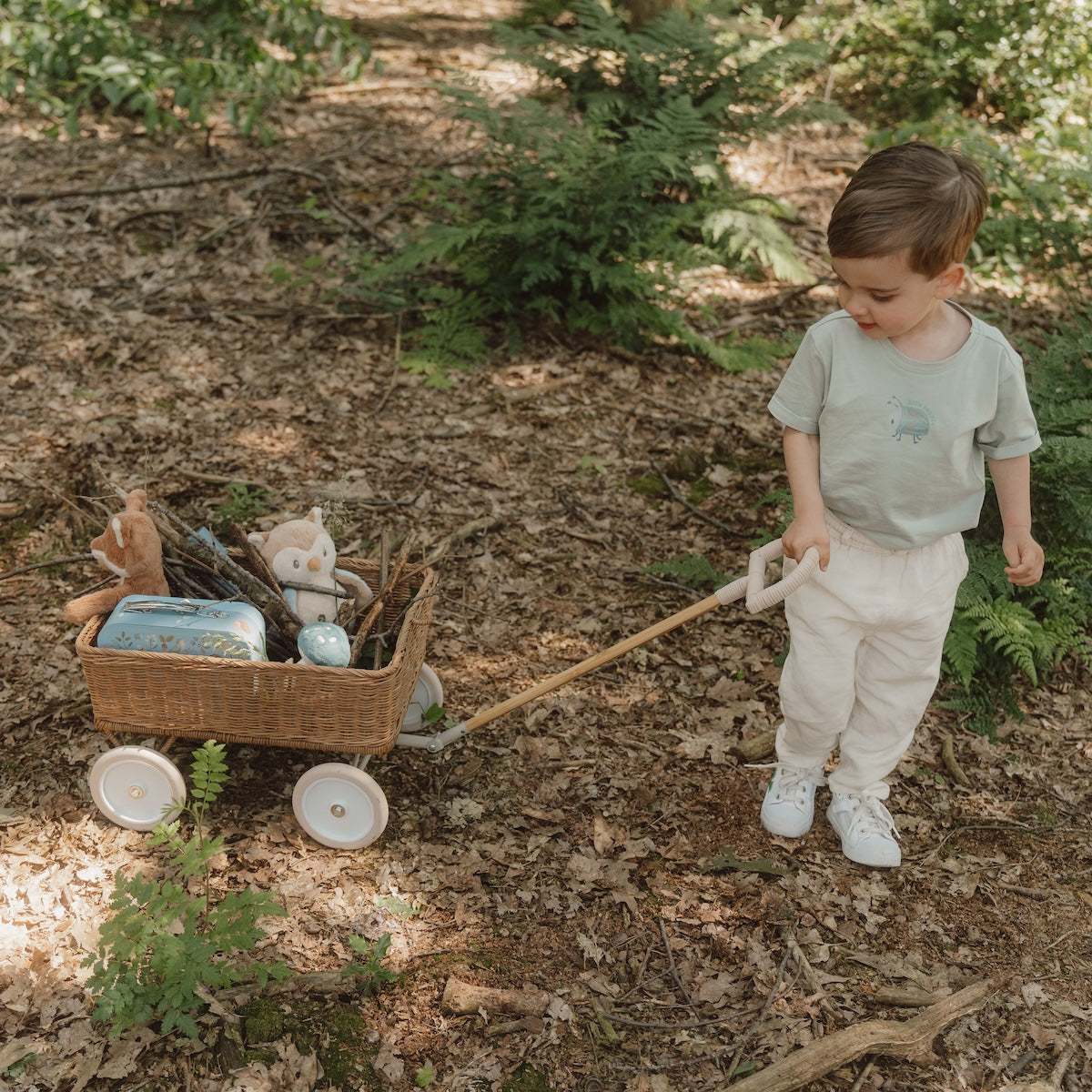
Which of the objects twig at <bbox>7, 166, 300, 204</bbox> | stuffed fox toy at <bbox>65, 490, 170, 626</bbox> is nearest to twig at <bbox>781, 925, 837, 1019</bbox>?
stuffed fox toy at <bbox>65, 490, 170, 626</bbox>

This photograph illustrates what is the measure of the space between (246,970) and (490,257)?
178 inches

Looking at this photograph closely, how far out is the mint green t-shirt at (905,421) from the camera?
9.05ft

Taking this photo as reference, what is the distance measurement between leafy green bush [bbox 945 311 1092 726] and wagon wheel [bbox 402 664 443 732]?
2042 mm

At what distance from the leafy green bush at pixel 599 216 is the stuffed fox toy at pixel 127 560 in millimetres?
2855

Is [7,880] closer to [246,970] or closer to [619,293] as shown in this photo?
[246,970]

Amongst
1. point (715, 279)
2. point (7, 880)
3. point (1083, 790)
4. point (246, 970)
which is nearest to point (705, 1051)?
point (246, 970)

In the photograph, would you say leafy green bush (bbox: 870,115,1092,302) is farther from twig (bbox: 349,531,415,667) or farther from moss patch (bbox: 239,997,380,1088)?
moss patch (bbox: 239,997,380,1088)

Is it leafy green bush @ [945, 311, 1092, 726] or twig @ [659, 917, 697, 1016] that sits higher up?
leafy green bush @ [945, 311, 1092, 726]

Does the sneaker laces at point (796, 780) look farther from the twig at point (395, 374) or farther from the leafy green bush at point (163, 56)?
the leafy green bush at point (163, 56)

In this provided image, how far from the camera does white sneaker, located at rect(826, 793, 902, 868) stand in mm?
3465

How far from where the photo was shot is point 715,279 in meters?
7.17

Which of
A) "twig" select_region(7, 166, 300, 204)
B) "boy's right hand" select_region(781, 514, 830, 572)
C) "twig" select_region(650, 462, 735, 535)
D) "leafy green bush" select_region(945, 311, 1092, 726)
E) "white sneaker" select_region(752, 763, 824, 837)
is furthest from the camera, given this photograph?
"twig" select_region(7, 166, 300, 204)

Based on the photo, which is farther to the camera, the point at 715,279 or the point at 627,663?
the point at 715,279

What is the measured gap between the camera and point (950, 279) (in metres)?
2.59
